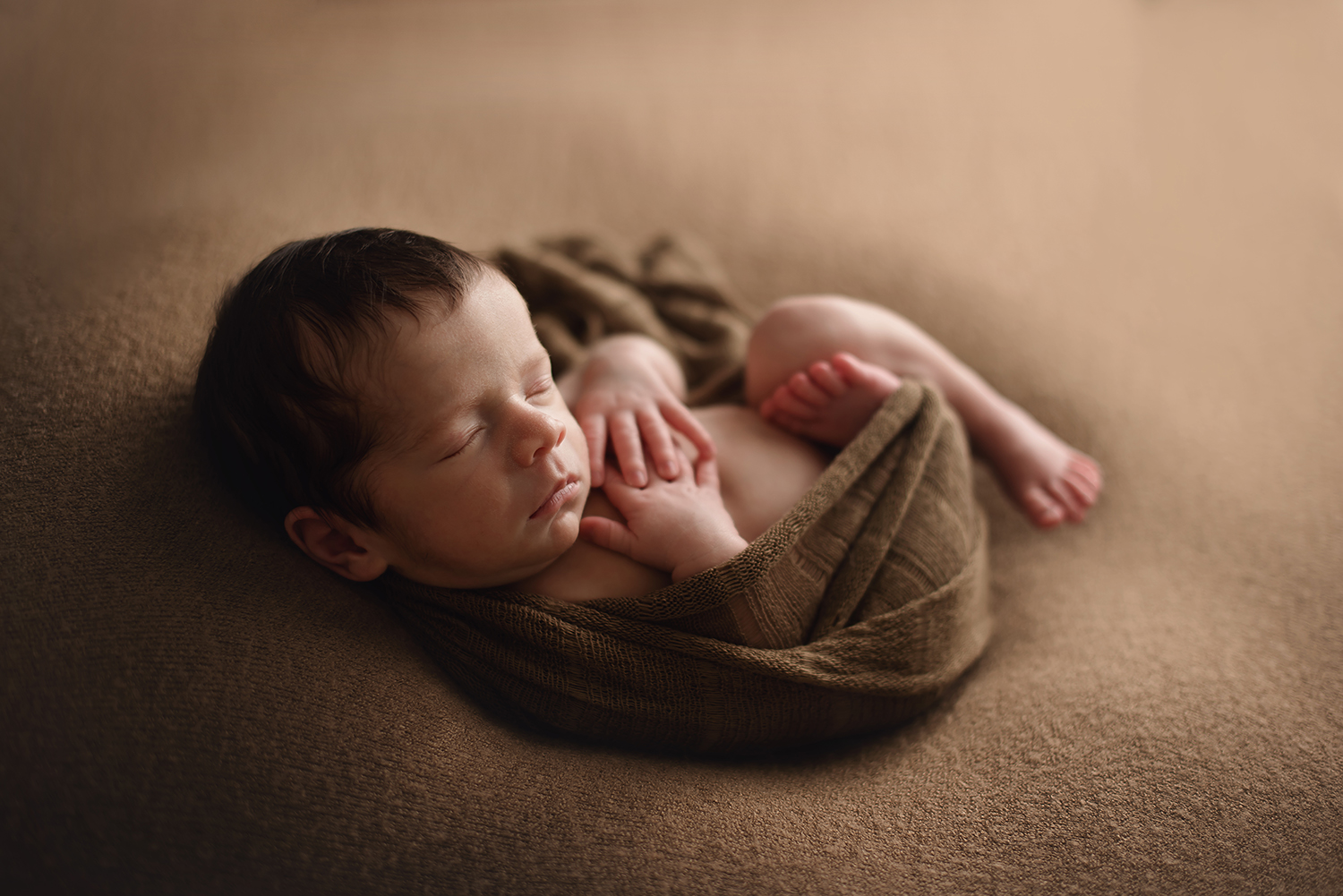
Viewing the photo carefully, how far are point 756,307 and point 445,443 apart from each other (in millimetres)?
654

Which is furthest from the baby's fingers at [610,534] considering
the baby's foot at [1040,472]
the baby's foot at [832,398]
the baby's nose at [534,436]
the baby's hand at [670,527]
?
the baby's foot at [1040,472]

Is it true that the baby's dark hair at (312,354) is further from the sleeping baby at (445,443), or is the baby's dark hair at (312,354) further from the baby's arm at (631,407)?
the baby's arm at (631,407)

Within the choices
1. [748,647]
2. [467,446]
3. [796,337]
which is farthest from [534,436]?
[796,337]

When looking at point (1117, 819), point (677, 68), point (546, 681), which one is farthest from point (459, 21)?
point (1117, 819)

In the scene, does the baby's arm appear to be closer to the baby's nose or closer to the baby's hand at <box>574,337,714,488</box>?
the baby's hand at <box>574,337,714,488</box>

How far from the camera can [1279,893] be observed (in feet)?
2.00

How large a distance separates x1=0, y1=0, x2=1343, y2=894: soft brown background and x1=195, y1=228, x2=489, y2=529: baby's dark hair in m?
0.08

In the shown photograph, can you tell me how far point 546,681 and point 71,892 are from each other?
34 cm

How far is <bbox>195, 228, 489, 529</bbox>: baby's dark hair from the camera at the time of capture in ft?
2.11

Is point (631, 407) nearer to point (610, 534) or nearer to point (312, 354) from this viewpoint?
point (610, 534)

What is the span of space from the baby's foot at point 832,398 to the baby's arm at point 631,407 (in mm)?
101

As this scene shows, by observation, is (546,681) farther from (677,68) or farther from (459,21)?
(459,21)

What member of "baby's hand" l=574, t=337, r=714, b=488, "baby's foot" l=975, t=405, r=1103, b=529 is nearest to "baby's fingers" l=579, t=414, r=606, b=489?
"baby's hand" l=574, t=337, r=714, b=488

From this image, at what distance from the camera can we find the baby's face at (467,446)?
2.13ft
